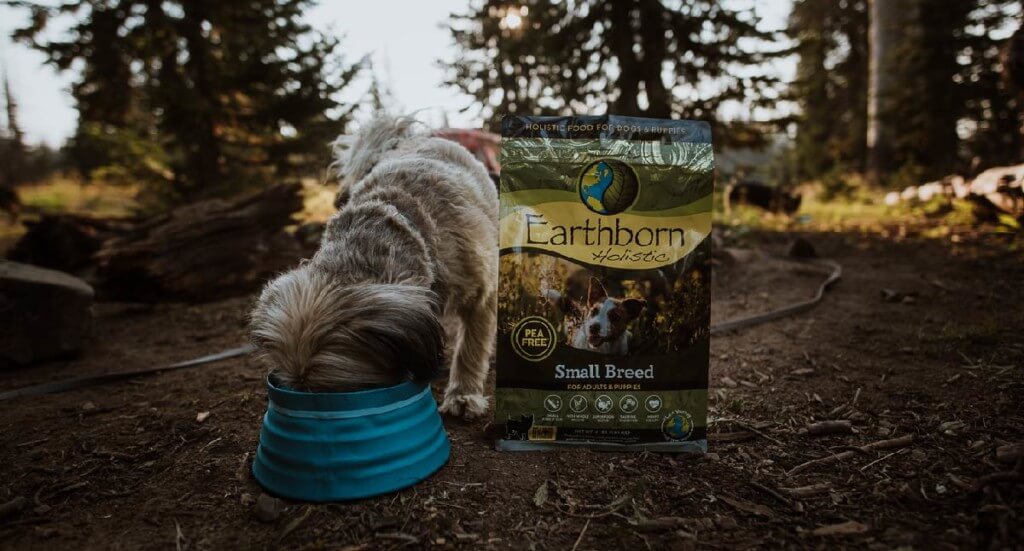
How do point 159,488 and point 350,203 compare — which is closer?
point 159,488

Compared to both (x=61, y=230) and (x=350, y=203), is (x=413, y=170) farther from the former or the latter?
(x=61, y=230)

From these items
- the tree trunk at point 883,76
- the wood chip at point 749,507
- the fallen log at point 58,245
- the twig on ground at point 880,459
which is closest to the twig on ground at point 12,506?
the wood chip at point 749,507

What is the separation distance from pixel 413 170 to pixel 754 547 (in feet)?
7.82

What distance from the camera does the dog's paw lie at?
302 centimetres

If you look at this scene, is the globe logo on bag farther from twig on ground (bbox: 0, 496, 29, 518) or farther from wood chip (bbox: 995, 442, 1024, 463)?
twig on ground (bbox: 0, 496, 29, 518)

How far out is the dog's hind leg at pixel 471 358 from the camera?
3095 millimetres

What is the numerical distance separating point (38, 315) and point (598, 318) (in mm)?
4511

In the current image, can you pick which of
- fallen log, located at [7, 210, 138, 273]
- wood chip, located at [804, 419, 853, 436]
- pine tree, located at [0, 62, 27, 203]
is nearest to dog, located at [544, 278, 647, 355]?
wood chip, located at [804, 419, 853, 436]

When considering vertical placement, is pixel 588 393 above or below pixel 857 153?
below

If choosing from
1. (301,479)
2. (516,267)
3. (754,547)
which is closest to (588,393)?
(516,267)

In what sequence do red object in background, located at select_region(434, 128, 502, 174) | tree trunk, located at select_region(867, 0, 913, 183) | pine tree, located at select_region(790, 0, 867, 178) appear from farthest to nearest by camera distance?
1. pine tree, located at select_region(790, 0, 867, 178)
2. tree trunk, located at select_region(867, 0, 913, 183)
3. red object in background, located at select_region(434, 128, 502, 174)

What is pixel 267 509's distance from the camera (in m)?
2.02

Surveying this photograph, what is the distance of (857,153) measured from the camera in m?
16.5

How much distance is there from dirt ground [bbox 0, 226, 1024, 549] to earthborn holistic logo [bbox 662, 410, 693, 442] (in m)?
0.10
